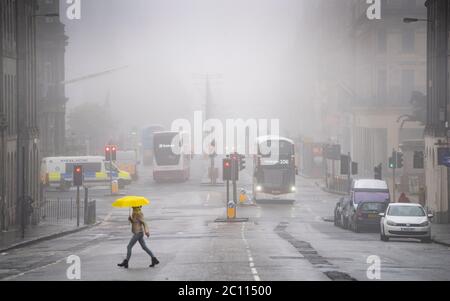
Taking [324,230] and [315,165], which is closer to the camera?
[324,230]

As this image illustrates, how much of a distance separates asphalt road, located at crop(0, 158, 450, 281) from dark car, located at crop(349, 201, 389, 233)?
0.74 meters

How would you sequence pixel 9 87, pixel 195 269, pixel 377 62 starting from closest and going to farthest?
pixel 195 269, pixel 9 87, pixel 377 62

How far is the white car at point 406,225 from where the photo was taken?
4569 cm

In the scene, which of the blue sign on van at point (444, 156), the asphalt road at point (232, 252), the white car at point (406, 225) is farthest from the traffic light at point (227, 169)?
the white car at point (406, 225)

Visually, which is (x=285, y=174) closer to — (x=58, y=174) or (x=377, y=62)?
(x=58, y=174)

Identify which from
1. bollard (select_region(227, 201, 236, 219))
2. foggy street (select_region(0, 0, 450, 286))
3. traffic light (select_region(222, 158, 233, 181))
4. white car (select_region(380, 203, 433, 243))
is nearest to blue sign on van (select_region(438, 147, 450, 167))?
foggy street (select_region(0, 0, 450, 286))

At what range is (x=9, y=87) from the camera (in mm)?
58688

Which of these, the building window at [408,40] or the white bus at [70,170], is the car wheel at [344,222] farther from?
the building window at [408,40]

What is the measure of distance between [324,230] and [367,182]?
4722mm

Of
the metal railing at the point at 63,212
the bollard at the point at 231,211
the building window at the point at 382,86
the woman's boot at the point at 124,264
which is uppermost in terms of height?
the building window at the point at 382,86

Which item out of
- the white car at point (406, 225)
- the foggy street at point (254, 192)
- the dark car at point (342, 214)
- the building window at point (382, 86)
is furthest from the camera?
the building window at point (382, 86)

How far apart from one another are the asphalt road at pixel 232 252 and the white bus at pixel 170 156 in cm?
3047
